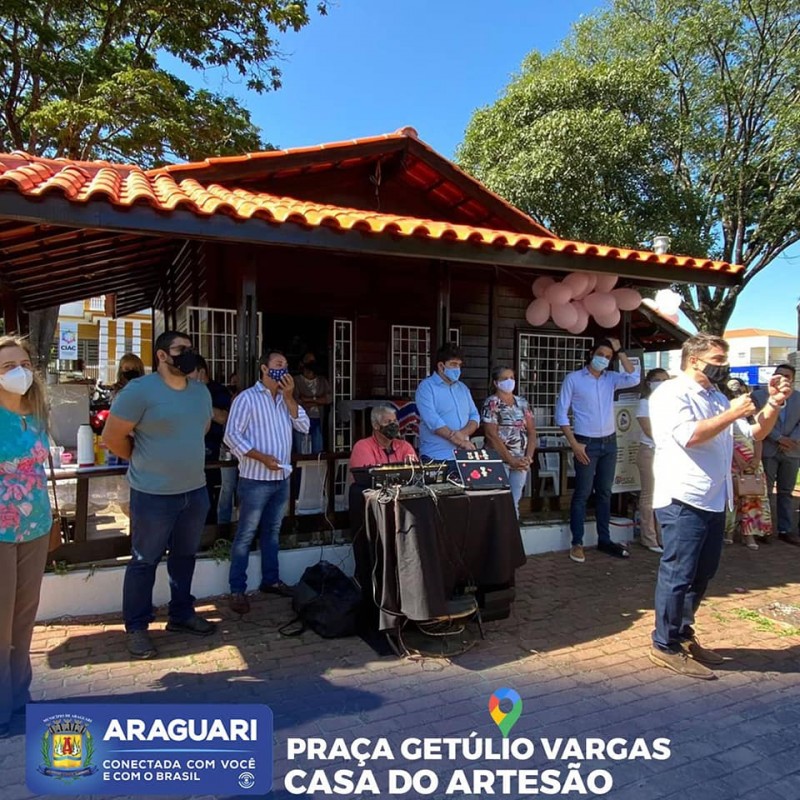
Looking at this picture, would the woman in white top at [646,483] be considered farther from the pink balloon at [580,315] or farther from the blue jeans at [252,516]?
the blue jeans at [252,516]

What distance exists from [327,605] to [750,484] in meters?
4.92

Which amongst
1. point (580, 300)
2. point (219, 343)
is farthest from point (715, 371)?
point (219, 343)

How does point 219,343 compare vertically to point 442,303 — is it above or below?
below

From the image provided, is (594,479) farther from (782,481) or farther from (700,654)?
(782,481)

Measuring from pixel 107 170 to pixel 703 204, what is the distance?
12.8m

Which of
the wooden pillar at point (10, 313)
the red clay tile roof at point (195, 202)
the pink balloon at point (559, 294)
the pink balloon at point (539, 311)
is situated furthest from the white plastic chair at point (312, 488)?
the wooden pillar at point (10, 313)

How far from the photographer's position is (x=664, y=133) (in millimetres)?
13039

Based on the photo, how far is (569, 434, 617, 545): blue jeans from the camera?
5.59 m

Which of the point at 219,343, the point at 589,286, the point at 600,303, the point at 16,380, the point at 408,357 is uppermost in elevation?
the point at 589,286

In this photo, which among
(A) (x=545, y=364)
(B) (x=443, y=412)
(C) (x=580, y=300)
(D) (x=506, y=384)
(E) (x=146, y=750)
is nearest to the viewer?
(E) (x=146, y=750)

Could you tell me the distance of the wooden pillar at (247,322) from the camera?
15.7 feet

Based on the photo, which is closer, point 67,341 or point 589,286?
point 589,286

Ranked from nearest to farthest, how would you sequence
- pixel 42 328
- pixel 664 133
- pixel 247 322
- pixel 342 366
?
pixel 247 322 → pixel 342 366 → pixel 42 328 → pixel 664 133

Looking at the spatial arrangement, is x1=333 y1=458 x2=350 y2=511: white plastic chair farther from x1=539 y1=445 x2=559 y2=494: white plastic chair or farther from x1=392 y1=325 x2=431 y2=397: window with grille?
x1=539 y1=445 x2=559 y2=494: white plastic chair
